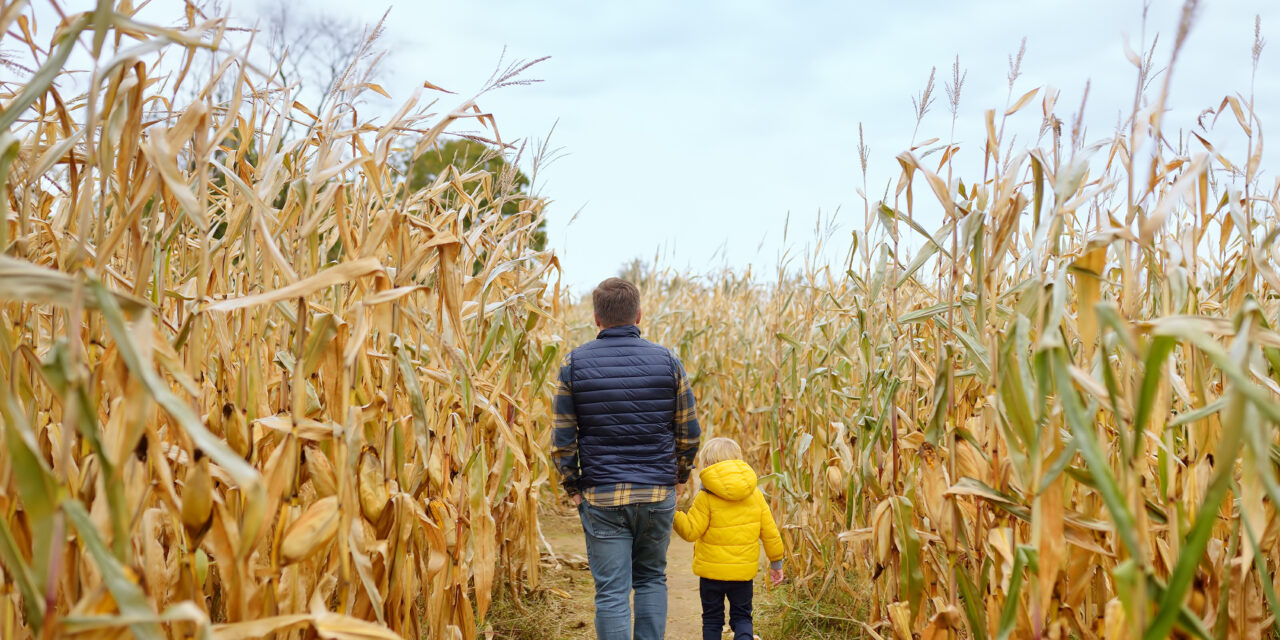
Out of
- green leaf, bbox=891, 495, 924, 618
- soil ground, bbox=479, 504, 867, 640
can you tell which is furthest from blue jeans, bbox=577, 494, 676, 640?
green leaf, bbox=891, 495, 924, 618

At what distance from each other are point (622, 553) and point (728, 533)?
417mm

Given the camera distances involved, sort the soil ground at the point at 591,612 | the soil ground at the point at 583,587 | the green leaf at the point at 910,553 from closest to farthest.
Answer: the green leaf at the point at 910,553, the soil ground at the point at 591,612, the soil ground at the point at 583,587

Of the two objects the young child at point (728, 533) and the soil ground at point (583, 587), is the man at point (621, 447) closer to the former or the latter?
the young child at point (728, 533)

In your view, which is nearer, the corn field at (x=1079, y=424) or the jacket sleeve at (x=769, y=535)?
the corn field at (x=1079, y=424)

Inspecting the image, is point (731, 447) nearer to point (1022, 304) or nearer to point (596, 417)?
point (596, 417)

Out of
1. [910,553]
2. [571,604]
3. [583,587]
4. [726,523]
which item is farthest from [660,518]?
[583,587]

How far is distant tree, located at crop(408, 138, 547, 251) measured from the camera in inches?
104

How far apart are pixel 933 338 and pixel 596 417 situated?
4.45 feet

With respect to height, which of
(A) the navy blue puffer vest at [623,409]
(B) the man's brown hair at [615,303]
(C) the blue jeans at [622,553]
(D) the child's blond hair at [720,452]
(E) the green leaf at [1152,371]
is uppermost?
(B) the man's brown hair at [615,303]

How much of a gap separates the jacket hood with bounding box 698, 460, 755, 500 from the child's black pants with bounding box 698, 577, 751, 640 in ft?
1.25

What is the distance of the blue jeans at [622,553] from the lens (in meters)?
2.93

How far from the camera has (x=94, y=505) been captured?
1.26 meters

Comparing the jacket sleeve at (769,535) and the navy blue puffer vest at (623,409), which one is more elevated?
the navy blue puffer vest at (623,409)

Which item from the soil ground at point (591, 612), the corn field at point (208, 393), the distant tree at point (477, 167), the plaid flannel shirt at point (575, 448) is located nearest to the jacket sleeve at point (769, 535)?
the plaid flannel shirt at point (575, 448)
